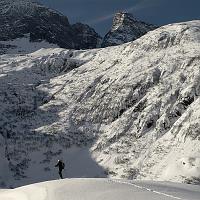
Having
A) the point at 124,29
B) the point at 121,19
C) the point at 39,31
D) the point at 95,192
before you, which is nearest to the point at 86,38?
the point at 121,19

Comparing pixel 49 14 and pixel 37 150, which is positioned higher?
pixel 49 14

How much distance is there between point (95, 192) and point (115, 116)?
43.3m

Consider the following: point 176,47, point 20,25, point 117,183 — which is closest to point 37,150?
point 176,47

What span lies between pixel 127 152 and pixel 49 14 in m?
153

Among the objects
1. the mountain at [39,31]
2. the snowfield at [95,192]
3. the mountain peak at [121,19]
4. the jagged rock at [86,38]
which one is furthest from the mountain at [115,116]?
the jagged rock at [86,38]

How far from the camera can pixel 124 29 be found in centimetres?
17788

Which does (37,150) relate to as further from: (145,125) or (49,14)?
(49,14)

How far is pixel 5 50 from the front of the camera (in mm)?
133375

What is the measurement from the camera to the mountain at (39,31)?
15754cm

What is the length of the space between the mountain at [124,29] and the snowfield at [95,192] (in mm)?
151137

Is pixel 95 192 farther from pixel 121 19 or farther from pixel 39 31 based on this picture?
pixel 121 19

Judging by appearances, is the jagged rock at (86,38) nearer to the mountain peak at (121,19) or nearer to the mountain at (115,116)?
the mountain peak at (121,19)

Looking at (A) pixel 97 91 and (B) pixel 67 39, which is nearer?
(A) pixel 97 91

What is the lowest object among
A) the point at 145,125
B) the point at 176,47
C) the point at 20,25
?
the point at 145,125
